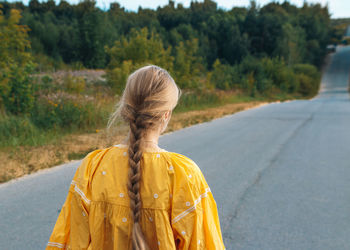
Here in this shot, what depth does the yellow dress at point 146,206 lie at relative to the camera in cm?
147

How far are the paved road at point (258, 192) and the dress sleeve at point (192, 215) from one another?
1847 millimetres

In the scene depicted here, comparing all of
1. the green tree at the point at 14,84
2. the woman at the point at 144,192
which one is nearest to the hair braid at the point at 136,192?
the woman at the point at 144,192

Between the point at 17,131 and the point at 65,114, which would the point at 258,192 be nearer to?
the point at 17,131

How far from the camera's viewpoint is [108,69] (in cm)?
A: 1388

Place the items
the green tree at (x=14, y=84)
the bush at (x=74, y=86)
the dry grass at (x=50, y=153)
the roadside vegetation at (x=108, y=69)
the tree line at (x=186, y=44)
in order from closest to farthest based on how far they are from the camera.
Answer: the dry grass at (x=50, y=153) → the roadside vegetation at (x=108, y=69) → the green tree at (x=14, y=84) → the bush at (x=74, y=86) → the tree line at (x=186, y=44)

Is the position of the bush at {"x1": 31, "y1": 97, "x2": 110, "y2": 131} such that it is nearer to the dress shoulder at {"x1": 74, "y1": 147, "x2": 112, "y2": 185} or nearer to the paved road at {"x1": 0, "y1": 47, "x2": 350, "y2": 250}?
the paved road at {"x1": 0, "y1": 47, "x2": 350, "y2": 250}

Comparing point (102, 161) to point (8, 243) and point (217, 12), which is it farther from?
point (217, 12)

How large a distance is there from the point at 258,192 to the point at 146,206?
11.9 ft

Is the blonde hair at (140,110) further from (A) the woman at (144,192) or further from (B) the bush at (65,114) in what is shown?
(B) the bush at (65,114)

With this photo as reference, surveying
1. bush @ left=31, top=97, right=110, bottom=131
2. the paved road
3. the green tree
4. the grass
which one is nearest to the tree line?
the green tree

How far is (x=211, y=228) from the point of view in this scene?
5.13 ft

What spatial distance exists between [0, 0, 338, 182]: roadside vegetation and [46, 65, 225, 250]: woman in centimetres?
398

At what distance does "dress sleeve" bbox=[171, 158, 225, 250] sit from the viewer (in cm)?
147

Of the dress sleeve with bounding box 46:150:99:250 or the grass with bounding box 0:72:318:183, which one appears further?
the grass with bounding box 0:72:318:183
